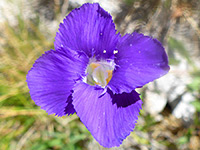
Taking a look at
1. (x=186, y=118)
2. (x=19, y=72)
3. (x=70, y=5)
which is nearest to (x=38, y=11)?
(x=70, y=5)

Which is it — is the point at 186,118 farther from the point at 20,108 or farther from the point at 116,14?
the point at 20,108

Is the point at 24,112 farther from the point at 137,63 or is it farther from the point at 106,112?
the point at 137,63

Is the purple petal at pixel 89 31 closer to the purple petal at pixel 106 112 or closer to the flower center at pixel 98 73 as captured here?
the flower center at pixel 98 73

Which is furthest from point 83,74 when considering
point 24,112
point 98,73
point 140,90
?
point 24,112

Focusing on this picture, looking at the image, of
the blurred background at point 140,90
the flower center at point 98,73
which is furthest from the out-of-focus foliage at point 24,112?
the flower center at point 98,73

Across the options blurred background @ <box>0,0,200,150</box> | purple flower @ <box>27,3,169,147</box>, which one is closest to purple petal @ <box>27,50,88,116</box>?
purple flower @ <box>27,3,169,147</box>

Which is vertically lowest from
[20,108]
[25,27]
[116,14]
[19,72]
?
[20,108]

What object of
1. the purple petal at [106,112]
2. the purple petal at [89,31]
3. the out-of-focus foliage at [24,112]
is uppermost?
the purple petal at [89,31]
